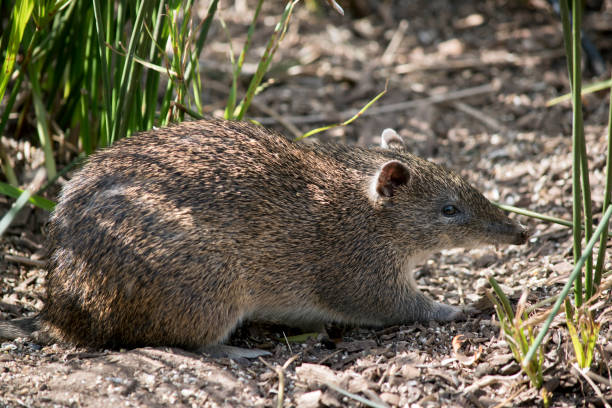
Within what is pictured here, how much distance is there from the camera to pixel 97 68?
18.3 feet

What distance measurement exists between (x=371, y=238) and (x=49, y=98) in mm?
3044

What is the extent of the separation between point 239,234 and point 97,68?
197 centimetres

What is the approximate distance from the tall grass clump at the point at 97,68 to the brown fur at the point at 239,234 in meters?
0.41

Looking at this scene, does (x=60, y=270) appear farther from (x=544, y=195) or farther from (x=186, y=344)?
(x=544, y=195)

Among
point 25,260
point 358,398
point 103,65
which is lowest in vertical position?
point 25,260

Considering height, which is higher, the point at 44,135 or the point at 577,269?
the point at 577,269

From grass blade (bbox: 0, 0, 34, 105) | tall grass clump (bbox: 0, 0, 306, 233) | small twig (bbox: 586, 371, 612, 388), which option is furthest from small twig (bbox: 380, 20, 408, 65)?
small twig (bbox: 586, 371, 612, 388)

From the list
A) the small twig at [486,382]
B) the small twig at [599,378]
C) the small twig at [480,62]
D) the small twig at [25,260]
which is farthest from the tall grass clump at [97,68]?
the small twig at [480,62]

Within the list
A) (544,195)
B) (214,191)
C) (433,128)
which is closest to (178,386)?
(214,191)

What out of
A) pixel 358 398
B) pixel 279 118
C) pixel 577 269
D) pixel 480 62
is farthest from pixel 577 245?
pixel 480 62

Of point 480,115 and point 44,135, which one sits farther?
point 480,115

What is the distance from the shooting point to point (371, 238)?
203 inches

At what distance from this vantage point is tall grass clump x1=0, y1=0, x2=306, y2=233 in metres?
4.74

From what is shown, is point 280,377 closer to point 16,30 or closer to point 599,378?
point 599,378
